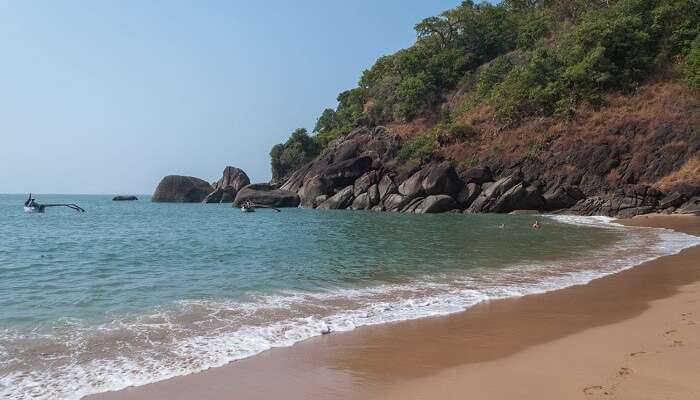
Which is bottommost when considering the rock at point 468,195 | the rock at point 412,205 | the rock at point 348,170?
the rock at point 412,205

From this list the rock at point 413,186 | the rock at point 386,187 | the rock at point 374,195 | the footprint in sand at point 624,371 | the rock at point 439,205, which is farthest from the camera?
the rock at point 374,195

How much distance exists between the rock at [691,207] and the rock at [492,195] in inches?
512

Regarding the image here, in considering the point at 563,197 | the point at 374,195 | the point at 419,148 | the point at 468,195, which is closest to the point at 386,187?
the point at 374,195

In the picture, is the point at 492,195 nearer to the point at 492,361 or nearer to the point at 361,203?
the point at 361,203

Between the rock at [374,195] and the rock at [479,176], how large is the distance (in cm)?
959

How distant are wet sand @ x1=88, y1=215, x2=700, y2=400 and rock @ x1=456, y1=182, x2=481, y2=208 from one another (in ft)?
121

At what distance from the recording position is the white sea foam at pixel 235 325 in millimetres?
6496

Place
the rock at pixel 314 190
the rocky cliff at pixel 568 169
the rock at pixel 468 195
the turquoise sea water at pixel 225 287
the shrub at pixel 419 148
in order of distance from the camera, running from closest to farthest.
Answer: the turquoise sea water at pixel 225 287
the rocky cliff at pixel 568 169
the rock at pixel 468 195
the shrub at pixel 419 148
the rock at pixel 314 190

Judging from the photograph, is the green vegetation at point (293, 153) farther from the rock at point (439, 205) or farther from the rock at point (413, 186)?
the rock at point (439, 205)

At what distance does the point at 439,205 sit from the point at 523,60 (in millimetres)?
28808

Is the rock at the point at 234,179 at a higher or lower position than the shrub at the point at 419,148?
lower

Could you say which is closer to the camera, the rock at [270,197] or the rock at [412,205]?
the rock at [412,205]

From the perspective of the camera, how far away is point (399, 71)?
253ft

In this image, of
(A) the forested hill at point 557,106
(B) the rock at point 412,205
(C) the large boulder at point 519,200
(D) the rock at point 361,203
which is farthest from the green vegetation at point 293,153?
(C) the large boulder at point 519,200
